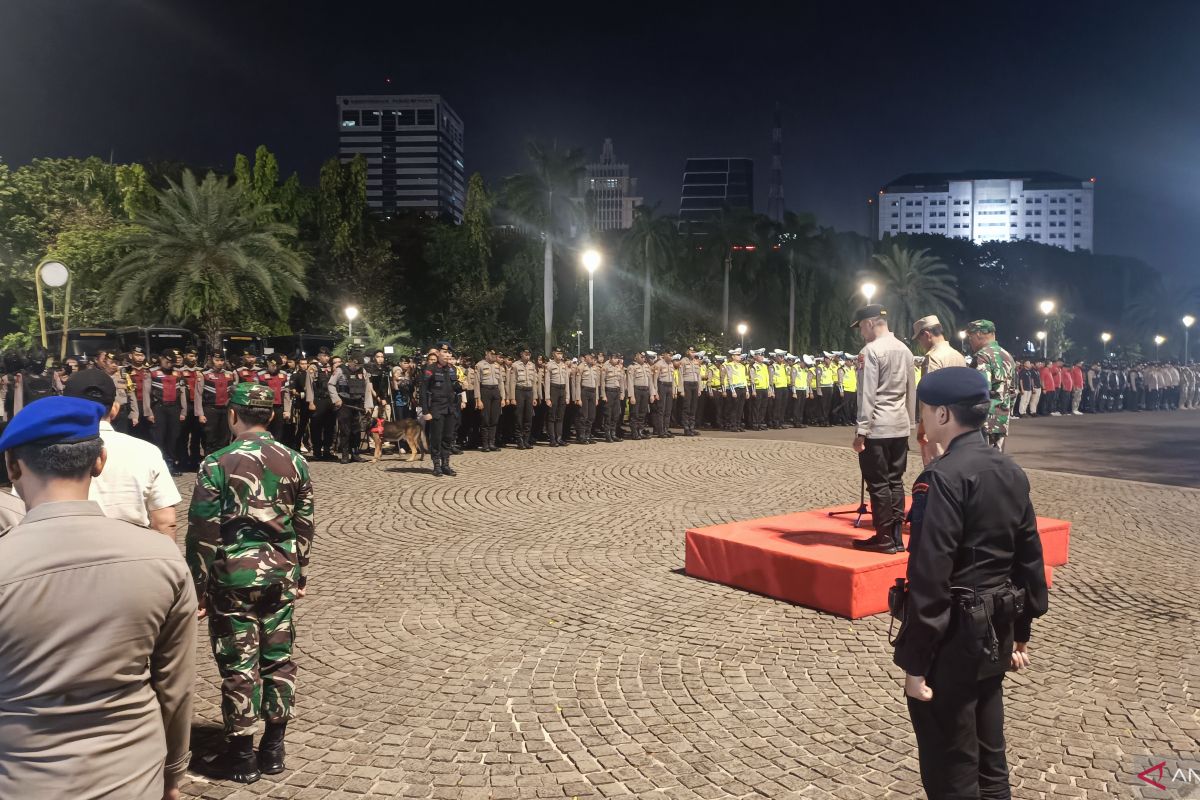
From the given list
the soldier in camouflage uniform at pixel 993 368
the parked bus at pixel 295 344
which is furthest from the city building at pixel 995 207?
the soldier in camouflage uniform at pixel 993 368

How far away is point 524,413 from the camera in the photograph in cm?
1934

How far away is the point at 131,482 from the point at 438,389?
402 inches

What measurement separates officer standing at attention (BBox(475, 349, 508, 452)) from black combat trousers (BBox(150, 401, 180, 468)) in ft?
18.7

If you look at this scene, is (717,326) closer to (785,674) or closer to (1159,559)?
(1159,559)

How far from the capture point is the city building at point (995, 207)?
184625mm

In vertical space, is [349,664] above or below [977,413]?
below

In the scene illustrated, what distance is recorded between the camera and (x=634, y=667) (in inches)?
227

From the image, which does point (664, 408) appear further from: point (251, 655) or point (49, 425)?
point (49, 425)

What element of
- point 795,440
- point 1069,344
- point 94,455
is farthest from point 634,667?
point 1069,344

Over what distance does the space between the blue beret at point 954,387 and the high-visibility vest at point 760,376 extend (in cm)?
2163

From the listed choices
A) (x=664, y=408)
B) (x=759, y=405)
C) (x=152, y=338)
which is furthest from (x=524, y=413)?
(x=152, y=338)

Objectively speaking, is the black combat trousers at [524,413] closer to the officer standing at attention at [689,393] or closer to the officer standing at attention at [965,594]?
the officer standing at attention at [689,393]

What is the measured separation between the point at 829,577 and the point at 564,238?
41.2m

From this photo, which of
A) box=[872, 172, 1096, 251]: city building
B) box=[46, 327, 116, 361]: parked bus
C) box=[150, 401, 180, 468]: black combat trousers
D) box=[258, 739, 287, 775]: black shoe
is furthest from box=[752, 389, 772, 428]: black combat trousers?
box=[872, 172, 1096, 251]: city building
